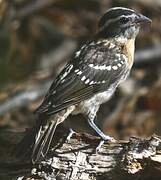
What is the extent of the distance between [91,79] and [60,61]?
11.9 feet

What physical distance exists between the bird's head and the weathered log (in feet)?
5.06

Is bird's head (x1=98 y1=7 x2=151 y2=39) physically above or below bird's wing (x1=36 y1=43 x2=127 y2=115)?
above

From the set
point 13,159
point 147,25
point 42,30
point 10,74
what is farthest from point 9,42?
point 13,159

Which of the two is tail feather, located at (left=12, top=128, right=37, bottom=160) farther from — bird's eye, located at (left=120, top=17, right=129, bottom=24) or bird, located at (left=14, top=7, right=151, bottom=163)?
bird's eye, located at (left=120, top=17, right=129, bottom=24)

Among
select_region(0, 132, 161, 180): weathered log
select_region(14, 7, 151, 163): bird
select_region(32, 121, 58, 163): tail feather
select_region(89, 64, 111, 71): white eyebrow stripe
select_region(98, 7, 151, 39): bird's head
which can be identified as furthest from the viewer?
select_region(98, 7, 151, 39): bird's head

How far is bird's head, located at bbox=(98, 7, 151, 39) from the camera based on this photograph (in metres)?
8.63

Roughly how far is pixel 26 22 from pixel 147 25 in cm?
428

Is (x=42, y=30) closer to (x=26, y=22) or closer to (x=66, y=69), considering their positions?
(x=26, y=22)

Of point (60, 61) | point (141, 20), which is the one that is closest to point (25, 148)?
point (141, 20)

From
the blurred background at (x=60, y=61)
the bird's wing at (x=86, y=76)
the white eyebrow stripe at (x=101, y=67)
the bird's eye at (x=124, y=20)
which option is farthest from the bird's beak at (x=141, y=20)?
the blurred background at (x=60, y=61)

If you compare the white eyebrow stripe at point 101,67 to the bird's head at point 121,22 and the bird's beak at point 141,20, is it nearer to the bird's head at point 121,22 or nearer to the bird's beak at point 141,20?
the bird's head at point 121,22

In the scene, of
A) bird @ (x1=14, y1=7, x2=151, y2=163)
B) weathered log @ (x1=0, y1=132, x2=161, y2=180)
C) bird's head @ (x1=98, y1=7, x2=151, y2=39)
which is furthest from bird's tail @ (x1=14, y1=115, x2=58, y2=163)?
bird's head @ (x1=98, y1=7, x2=151, y2=39)

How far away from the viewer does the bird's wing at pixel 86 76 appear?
789 centimetres

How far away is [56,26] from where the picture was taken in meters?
12.8
